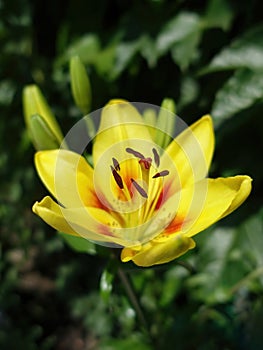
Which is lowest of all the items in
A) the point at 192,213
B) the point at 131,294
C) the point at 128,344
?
the point at 128,344

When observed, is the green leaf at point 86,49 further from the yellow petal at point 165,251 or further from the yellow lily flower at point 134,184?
the yellow petal at point 165,251

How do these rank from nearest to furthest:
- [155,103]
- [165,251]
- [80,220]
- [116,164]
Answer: [165,251], [80,220], [116,164], [155,103]

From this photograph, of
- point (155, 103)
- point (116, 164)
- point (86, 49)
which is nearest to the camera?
point (116, 164)

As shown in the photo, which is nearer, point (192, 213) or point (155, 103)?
point (192, 213)

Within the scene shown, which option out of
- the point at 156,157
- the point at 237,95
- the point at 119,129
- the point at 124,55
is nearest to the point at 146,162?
the point at 156,157

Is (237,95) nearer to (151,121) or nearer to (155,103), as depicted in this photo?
(151,121)

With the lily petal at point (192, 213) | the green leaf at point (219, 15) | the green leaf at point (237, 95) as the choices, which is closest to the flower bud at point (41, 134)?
the lily petal at point (192, 213)

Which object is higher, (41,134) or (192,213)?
(41,134)

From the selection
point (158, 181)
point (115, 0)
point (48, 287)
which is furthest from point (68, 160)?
point (48, 287)
